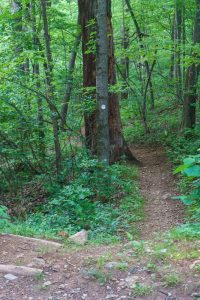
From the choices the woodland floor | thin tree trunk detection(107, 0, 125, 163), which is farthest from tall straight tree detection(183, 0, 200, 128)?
the woodland floor

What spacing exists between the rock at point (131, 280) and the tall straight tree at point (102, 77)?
4514 millimetres

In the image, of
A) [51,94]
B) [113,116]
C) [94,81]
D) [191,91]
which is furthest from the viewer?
[191,91]

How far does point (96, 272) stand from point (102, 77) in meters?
4.79

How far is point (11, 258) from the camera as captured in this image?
421 cm

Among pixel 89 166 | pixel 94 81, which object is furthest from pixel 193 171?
pixel 94 81

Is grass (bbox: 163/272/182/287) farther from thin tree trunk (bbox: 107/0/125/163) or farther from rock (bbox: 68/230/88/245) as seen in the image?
thin tree trunk (bbox: 107/0/125/163)

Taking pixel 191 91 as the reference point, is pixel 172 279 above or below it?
below

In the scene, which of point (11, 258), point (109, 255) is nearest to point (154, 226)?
point (109, 255)

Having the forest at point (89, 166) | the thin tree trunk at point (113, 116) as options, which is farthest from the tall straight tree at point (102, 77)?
the thin tree trunk at point (113, 116)

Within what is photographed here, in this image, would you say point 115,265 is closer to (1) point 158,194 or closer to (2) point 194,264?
(2) point 194,264

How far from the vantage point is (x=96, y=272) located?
149 inches

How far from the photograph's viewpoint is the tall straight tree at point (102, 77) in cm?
737

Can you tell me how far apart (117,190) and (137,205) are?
1061 mm

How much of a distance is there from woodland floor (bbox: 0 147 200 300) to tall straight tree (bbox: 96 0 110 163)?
3.41 meters
